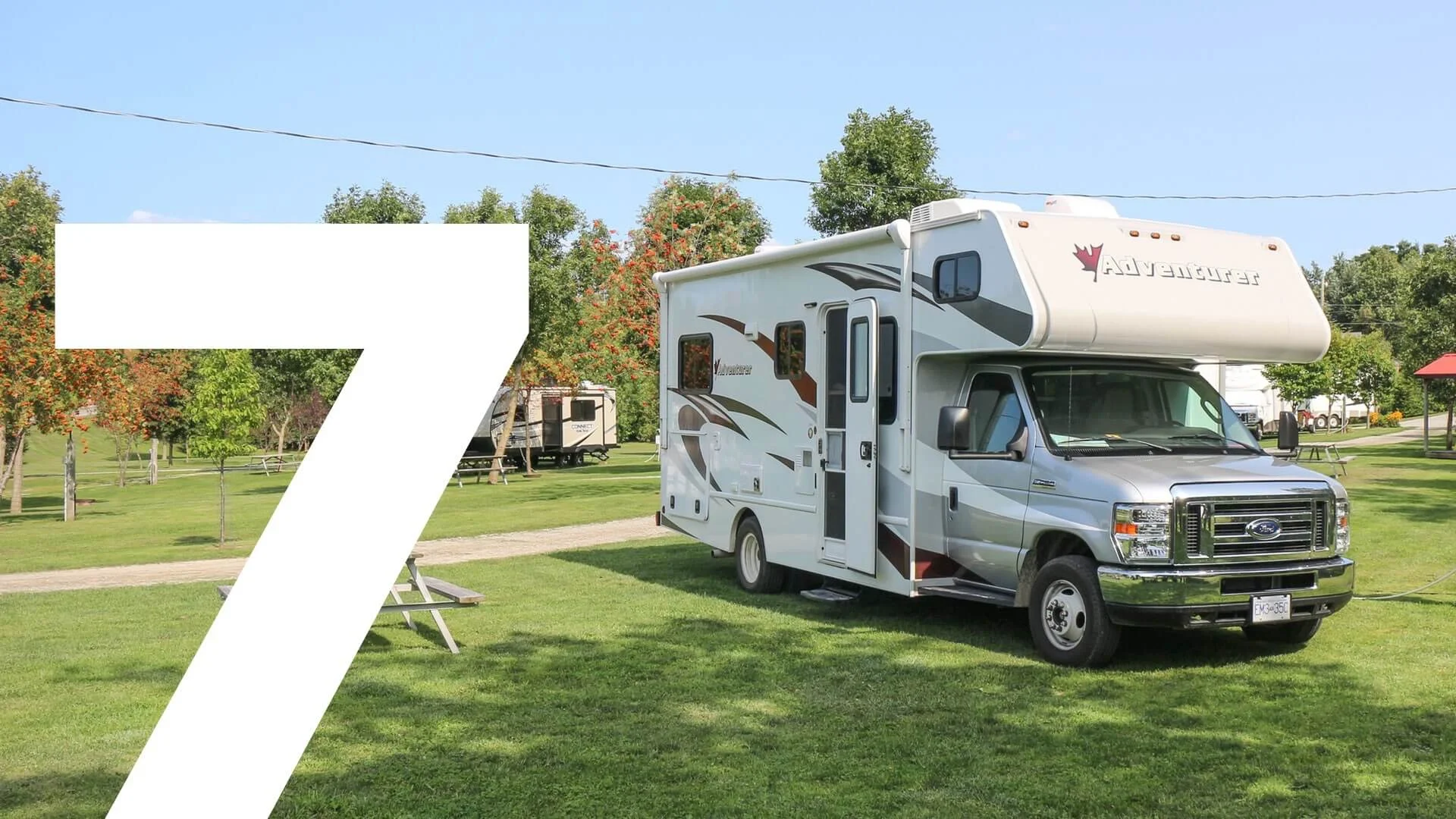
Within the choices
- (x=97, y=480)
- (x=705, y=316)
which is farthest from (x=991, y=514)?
(x=97, y=480)

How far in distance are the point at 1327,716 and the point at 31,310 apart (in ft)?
79.3

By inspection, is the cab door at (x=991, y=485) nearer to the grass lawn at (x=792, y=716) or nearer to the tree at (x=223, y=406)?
the grass lawn at (x=792, y=716)

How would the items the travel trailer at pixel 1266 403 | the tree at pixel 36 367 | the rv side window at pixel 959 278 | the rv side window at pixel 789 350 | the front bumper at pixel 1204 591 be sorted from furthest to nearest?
1. the travel trailer at pixel 1266 403
2. the tree at pixel 36 367
3. the rv side window at pixel 789 350
4. the rv side window at pixel 959 278
5. the front bumper at pixel 1204 591

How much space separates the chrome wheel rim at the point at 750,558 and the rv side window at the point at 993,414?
3229mm

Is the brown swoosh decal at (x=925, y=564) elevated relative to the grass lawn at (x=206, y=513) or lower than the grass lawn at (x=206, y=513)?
elevated

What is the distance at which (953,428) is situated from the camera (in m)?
9.31

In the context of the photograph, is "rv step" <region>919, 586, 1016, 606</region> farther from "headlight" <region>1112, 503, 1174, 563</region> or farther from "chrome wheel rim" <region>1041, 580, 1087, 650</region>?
"headlight" <region>1112, 503, 1174, 563</region>

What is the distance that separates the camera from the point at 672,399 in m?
13.9

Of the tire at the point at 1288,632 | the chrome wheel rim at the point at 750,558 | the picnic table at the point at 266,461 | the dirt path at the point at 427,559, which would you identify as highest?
the chrome wheel rim at the point at 750,558

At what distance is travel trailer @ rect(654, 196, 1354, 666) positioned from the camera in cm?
842

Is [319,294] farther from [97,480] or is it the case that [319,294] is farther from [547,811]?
[97,480]

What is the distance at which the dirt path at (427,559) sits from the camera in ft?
49.0

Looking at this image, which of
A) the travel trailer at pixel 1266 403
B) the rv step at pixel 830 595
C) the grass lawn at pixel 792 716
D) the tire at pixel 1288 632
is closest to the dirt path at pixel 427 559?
the grass lawn at pixel 792 716

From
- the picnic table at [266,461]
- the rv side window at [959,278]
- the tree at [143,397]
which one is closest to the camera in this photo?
the rv side window at [959,278]
